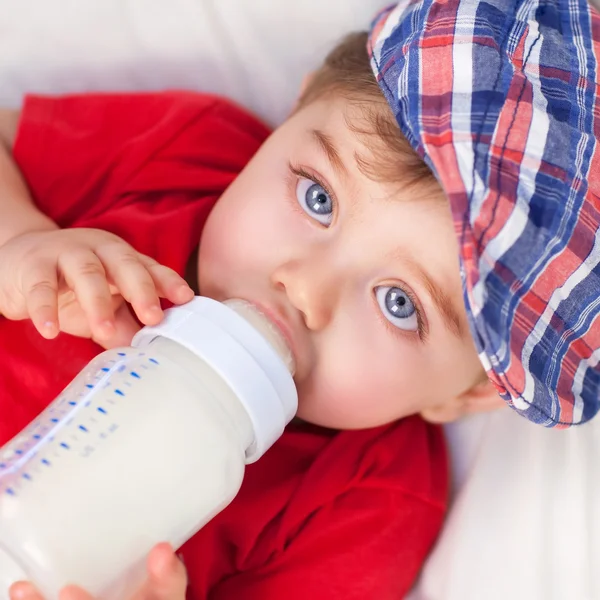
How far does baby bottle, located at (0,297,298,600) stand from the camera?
2.24 ft

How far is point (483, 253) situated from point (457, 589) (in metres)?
0.60

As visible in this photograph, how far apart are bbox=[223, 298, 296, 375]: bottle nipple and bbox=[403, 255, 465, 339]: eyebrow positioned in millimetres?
178

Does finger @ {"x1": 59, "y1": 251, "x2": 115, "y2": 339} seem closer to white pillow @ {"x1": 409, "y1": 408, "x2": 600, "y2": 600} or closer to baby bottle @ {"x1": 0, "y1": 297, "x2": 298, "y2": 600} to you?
baby bottle @ {"x1": 0, "y1": 297, "x2": 298, "y2": 600}

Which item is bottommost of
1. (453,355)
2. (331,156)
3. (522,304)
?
(453,355)

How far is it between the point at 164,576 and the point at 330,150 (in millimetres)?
542

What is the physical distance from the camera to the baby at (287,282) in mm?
863

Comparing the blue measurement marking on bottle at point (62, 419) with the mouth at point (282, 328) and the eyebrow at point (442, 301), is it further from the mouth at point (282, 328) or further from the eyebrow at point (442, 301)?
the eyebrow at point (442, 301)

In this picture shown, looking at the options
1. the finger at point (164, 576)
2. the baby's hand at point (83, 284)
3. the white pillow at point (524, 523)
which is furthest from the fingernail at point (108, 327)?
the white pillow at point (524, 523)

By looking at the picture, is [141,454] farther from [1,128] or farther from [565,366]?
[1,128]

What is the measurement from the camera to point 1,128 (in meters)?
1.20

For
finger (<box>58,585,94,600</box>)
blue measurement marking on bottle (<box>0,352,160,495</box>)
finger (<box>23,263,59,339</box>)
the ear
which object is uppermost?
finger (<box>23,263,59,339</box>)

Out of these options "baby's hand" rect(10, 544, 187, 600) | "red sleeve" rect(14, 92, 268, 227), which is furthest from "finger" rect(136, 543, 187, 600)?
"red sleeve" rect(14, 92, 268, 227)

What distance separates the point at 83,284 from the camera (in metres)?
0.81

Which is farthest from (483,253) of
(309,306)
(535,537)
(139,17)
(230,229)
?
(139,17)
